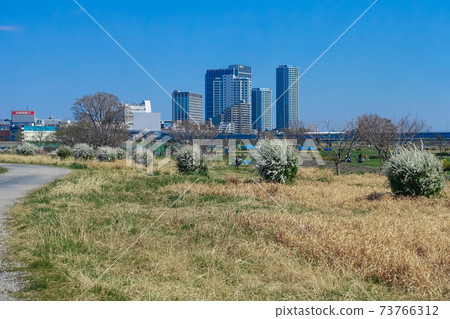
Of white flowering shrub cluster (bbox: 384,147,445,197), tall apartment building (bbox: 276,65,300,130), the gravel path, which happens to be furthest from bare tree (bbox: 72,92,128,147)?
white flowering shrub cluster (bbox: 384,147,445,197)

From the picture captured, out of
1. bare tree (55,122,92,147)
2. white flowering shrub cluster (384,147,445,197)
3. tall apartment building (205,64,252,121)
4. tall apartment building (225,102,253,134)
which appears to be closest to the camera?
white flowering shrub cluster (384,147,445,197)

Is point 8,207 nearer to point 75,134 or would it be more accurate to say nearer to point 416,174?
point 416,174

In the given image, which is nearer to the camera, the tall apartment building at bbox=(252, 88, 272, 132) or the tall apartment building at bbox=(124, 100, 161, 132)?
the tall apartment building at bbox=(252, 88, 272, 132)

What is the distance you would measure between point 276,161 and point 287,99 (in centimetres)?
5097

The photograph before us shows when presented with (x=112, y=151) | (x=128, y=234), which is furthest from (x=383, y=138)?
(x=128, y=234)

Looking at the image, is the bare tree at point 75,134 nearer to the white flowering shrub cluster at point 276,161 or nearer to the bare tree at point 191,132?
the bare tree at point 191,132

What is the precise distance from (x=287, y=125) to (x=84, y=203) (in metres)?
56.3

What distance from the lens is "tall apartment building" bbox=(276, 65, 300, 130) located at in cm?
5958

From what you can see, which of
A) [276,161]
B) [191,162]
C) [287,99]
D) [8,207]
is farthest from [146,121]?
[8,207]

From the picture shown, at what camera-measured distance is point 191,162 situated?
21625mm

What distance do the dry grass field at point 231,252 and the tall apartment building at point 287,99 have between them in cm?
4769

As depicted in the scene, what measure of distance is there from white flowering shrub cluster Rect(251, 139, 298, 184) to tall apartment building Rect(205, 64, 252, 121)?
25.7m

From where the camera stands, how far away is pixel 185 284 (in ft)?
17.1

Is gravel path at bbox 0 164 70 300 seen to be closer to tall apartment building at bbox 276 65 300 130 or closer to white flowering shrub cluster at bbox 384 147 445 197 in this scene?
white flowering shrub cluster at bbox 384 147 445 197
